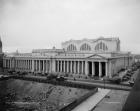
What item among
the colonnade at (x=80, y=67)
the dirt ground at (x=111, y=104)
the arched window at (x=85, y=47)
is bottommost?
the dirt ground at (x=111, y=104)

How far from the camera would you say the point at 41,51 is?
86312 mm

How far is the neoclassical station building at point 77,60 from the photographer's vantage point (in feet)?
198

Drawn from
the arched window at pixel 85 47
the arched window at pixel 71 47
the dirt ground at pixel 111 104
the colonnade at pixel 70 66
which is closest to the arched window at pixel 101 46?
the arched window at pixel 85 47

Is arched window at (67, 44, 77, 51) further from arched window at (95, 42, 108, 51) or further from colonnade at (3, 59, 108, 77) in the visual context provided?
colonnade at (3, 59, 108, 77)

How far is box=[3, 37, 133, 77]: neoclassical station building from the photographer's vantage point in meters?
60.4

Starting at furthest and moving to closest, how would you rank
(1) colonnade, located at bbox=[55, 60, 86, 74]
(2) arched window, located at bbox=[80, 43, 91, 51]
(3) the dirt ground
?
(2) arched window, located at bbox=[80, 43, 91, 51] < (1) colonnade, located at bbox=[55, 60, 86, 74] < (3) the dirt ground

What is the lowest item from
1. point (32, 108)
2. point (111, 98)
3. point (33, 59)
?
point (32, 108)

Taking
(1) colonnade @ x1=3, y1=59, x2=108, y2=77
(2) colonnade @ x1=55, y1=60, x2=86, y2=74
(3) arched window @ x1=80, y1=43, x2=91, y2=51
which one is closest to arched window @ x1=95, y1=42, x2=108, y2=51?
(3) arched window @ x1=80, y1=43, x2=91, y2=51

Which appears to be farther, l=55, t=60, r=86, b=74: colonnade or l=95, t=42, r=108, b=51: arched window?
l=95, t=42, r=108, b=51: arched window

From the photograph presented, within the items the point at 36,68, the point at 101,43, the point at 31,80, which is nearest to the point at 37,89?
the point at 31,80

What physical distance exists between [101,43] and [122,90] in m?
48.7

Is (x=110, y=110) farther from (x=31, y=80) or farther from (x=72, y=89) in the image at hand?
(x=31, y=80)

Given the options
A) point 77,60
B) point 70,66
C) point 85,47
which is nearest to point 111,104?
point 77,60

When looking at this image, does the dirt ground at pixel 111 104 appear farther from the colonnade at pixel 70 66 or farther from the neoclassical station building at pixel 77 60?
the colonnade at pixel 70 66
